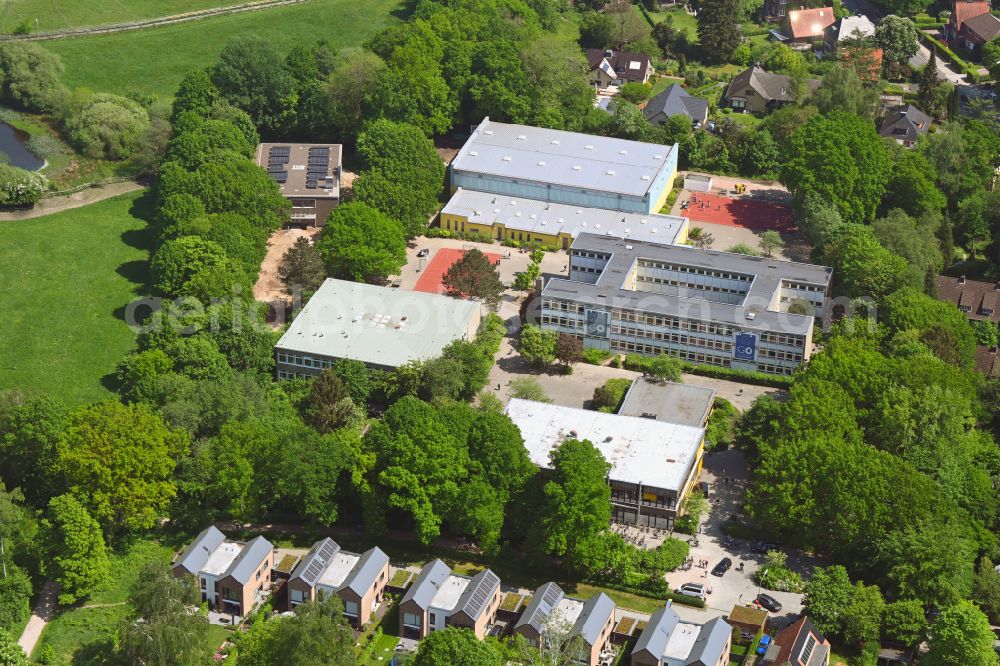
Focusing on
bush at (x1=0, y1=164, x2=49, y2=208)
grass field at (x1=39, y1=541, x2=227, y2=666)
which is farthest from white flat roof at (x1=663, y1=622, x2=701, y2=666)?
bush at (x1=0, y1=164, x2=49, y2=208)

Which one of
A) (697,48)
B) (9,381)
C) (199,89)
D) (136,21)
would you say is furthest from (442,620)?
(136,21)

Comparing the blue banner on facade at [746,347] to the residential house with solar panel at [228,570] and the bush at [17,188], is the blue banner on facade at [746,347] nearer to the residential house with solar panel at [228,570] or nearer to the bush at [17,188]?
the residential house with solar panel at [228,570]

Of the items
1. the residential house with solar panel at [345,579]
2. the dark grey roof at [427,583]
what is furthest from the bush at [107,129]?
the dark grey roof at [427,583]

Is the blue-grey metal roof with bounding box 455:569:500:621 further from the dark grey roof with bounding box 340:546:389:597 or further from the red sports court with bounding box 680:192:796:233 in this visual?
the red sports court with bounding box 680:192:796:233

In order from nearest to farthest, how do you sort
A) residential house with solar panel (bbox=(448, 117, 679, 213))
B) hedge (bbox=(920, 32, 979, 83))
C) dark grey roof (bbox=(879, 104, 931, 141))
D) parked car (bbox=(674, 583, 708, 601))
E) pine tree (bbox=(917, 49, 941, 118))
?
parked car (bbox=(674, 583, 708, 601)), residential house with solar panel (bbox=(448, 117, 679, 213)), dark grey roof (bbox=(879, 104, 931, 141)), pine tree (bbox=(917, 49, 941, 118)), hedge (bbox=(920, 32, 979, 83))

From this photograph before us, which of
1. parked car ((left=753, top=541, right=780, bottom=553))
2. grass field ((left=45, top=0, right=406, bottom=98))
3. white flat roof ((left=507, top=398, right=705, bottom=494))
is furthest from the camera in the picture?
grass field ((left=45, top=0, right=406, bottom=98))

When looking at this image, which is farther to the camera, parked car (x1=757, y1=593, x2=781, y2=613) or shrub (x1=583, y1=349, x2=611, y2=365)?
shrub (x1=583, y1=349, x2=611, y2=365)

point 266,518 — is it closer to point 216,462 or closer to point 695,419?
point 216,462
